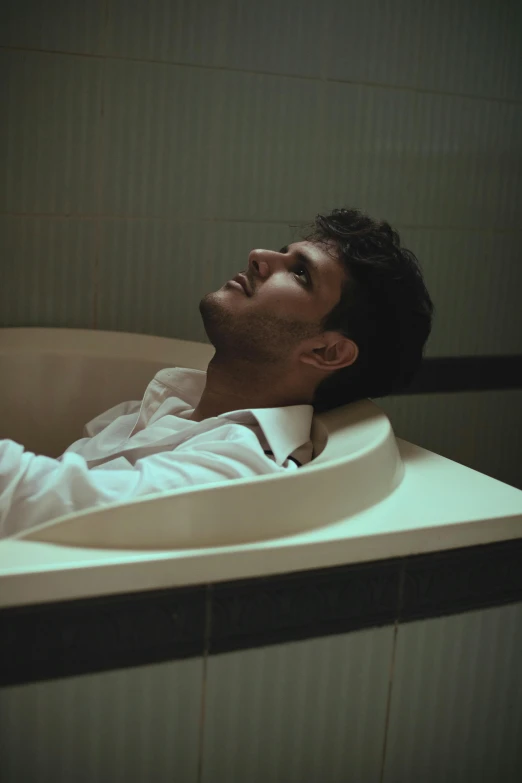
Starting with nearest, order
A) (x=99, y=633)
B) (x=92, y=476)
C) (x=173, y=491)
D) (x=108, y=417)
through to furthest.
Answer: (x=99, y=633) → (x=173, y=491) → (x=92, y=476) → (x=108, y=417)

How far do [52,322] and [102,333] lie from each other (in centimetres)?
16

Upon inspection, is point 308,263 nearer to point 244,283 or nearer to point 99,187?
point 244,283

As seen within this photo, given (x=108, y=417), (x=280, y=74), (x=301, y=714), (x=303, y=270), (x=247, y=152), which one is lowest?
(x=301, y=714)

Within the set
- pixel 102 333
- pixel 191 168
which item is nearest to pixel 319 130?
pixel 191 168

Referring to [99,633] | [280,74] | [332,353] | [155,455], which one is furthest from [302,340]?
[280,74]

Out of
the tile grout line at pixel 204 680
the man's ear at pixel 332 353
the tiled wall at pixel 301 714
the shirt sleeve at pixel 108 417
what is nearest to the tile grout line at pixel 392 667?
the tiled wall at pixel 301 714

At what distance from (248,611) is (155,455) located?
14.7 inches

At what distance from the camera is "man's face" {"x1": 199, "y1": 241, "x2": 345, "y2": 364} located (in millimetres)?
1687

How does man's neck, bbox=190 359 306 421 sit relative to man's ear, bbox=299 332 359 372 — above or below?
below

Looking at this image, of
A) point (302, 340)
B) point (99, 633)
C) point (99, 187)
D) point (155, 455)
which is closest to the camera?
point (99, 633)

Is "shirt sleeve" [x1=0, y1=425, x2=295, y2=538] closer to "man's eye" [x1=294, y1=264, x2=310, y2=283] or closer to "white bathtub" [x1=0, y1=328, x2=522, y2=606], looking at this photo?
"white bathtub" [x1=0, y1=328, x2=522, y2=606]

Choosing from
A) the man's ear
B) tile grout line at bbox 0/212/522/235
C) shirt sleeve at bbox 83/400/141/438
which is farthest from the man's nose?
tile grout line at bbox 0/212/522/235

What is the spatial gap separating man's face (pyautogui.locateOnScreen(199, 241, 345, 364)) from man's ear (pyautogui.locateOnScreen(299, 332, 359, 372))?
0.08ft

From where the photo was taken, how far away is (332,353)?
1.69 metres
